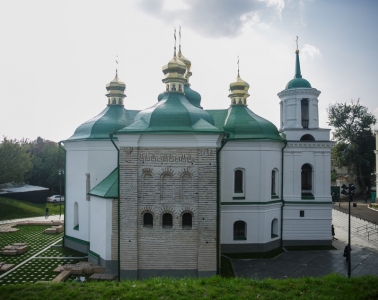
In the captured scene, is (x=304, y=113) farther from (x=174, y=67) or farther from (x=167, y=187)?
(x=167, y=187)

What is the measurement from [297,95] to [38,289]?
16486 mm

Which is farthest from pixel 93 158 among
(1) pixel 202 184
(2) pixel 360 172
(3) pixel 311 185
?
(2) pixel 360 172

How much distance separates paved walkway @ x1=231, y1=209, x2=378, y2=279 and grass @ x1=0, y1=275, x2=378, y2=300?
167 inches

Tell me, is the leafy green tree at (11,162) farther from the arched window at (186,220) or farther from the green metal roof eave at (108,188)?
the arched window at (186,220)

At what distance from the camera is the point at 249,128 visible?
16.4m

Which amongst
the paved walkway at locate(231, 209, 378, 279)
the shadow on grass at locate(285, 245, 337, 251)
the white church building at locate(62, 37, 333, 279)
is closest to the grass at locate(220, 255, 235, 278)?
the paved walkway at locate(231, 209, 378, 279)

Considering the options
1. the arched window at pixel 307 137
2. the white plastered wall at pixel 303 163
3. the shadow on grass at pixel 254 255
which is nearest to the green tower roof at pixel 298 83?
the arched window at pixel 307 137

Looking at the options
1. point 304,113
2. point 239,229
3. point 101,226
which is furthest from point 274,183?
point 101,226

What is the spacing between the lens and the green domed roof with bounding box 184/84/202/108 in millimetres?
19594

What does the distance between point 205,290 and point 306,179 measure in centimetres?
1206

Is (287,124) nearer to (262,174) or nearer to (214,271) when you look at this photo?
(262,174)

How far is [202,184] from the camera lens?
38.7ft

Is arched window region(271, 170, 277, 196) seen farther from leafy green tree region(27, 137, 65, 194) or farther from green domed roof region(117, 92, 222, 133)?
leafy green tree region(27, 137, 65, 194)

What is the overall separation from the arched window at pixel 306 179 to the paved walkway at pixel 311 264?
352cm
